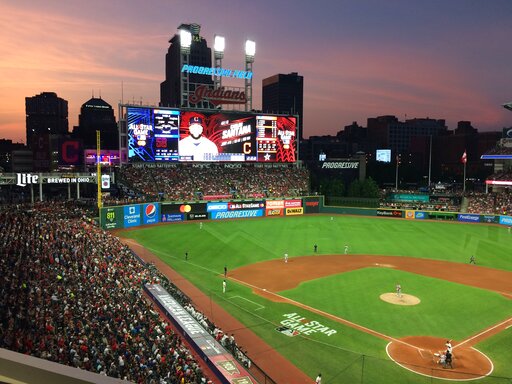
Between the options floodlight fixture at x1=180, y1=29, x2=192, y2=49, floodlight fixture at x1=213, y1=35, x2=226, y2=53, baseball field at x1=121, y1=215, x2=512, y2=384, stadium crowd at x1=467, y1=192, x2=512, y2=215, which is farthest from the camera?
floodlight fixture at x1=213, y1=35, x2=226, y2=53

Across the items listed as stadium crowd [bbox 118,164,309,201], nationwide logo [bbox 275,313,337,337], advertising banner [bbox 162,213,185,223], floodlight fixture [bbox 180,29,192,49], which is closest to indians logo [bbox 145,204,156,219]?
advertising banner [bbox 162,213,185,223]

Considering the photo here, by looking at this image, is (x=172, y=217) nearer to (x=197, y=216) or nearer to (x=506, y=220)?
(x=197, y=216)

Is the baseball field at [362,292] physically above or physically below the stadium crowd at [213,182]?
below

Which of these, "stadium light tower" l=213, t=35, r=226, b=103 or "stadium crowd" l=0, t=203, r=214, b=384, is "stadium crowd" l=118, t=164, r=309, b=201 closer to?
"stadium light tower" l=213, t=35, r=226, b=103

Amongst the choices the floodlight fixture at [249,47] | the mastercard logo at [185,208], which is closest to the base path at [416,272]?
the mastercard logo at [185,208]

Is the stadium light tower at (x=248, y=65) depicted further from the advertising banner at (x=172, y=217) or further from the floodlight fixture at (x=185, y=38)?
the advertising banner at (x=172, y=217)

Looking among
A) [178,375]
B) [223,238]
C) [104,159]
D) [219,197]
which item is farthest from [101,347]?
[104,159]
